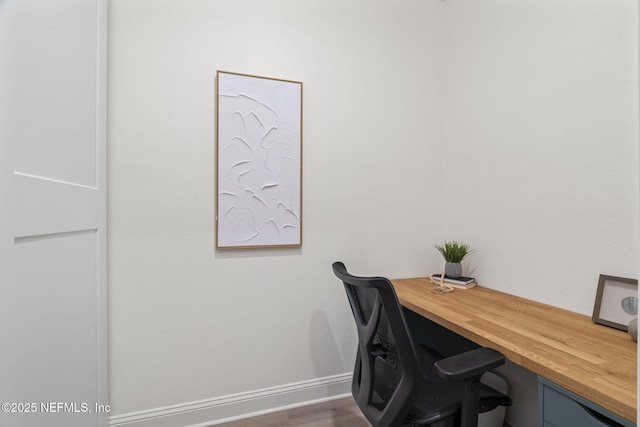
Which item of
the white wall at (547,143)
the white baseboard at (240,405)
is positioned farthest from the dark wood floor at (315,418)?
the white wall at (547,143)

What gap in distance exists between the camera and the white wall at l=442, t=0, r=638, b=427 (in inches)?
49.1

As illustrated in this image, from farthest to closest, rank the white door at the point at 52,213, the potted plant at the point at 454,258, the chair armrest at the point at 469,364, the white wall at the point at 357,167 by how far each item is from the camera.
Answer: the potted plant at the point at 454,258, the white wall at the point at 357,167, the chair armrest at the point at 469,364, the white door at the point at 52,213

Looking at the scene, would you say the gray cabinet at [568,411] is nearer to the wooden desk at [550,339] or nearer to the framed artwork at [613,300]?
the wooden desk at [550,339]

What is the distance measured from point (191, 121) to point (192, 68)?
0.91 feet

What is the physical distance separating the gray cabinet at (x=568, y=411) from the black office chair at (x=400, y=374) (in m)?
0.14

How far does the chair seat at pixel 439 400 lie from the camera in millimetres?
1047

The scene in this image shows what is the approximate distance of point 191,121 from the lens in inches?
65.2

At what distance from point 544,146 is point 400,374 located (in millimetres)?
1258

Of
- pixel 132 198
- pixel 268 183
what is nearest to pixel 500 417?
pixel 268 183

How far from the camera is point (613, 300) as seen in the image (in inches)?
48.3

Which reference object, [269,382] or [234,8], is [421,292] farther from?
[234,8]

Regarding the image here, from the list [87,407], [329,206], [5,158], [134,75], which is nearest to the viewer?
[5,158]

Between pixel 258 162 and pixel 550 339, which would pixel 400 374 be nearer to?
pixel 550 339

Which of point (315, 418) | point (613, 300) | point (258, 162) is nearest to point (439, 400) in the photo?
point (613, 300)
